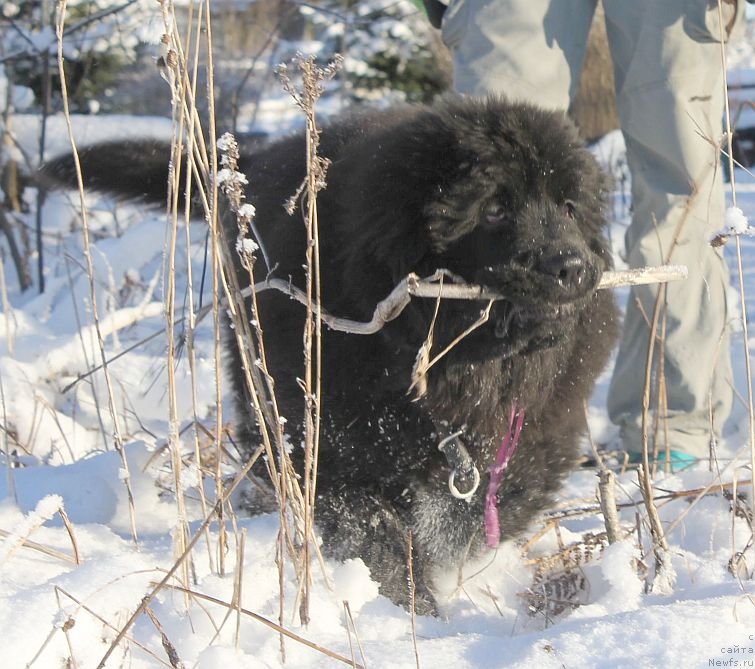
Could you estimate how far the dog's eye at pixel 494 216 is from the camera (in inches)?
89.0

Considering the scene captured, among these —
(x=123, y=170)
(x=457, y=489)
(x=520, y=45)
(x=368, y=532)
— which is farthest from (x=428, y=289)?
(x=123, y=170)

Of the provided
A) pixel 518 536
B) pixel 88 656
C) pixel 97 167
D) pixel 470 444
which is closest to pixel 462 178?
pixel 470 444

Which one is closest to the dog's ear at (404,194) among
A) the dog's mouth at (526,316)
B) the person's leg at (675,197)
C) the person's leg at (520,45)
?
the dog's mouth at (526,316)

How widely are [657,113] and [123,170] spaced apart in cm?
179

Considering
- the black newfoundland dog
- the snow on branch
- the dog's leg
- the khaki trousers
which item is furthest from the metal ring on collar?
the khaki trousers

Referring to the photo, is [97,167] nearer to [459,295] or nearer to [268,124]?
[459,295]

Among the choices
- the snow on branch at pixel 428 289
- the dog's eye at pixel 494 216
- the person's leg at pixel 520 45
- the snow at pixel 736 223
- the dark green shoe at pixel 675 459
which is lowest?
the dark green shoe at pixel 675 459

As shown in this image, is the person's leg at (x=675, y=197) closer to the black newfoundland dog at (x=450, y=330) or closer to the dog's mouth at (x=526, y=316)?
the black newfoundland dog at (x=450, y=330)

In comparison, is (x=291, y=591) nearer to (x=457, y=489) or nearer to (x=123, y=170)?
(x=457, y=489)

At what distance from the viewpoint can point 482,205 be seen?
2.26 m

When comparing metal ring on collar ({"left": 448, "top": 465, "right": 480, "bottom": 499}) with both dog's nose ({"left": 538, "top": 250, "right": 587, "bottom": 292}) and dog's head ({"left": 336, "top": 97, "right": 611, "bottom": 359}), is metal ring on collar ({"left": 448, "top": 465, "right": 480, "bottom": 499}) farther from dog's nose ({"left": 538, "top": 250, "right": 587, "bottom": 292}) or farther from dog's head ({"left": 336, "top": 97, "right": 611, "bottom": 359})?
dog's nose ({"left": 538, "top": 250, "right": 587, "bottom": 292})

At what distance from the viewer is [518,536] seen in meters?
2.57

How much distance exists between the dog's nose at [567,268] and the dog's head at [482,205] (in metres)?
0.07

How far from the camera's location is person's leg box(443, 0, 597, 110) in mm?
2854
